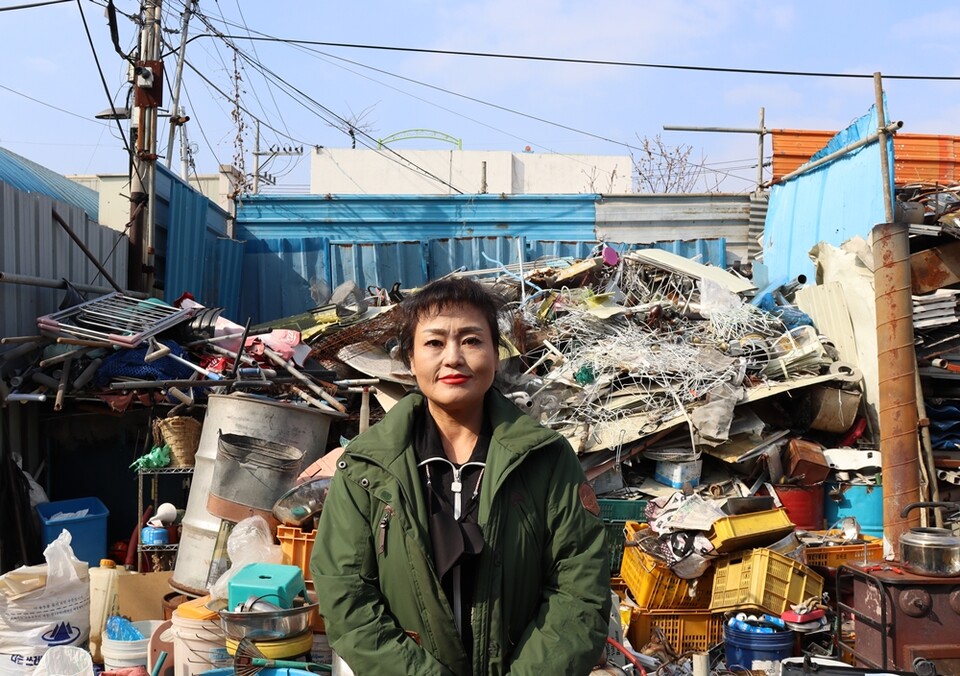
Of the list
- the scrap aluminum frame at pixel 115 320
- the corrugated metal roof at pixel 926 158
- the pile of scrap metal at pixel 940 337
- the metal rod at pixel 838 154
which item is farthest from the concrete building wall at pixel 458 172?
the pile of scrap metal at pixel 940 337

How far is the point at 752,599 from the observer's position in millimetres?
Result: 5812

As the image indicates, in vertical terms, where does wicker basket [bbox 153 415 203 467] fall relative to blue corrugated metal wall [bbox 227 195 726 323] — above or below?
below

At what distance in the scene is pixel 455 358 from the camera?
2494 mm

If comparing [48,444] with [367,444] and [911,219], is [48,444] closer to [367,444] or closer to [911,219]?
[367,444]

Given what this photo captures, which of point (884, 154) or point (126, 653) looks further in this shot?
point (884, 154)

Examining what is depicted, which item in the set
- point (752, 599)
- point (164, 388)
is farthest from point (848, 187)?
point (164, 388)

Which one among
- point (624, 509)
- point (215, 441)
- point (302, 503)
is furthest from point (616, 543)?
point (215, 441)

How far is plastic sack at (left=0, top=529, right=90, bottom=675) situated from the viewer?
5.12 meters

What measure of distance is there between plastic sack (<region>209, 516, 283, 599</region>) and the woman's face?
313cm

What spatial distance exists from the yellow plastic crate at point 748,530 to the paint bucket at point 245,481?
9.92 ft

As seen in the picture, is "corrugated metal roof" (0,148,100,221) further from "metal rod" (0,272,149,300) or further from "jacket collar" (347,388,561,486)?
"jacket collar" (347,388,561,486)

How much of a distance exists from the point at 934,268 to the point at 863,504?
2.74 meters

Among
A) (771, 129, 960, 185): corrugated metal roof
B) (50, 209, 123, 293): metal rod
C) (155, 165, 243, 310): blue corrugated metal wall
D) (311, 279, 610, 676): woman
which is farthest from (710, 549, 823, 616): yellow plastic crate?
(771, 129, 960, 185): corrugated metal roof

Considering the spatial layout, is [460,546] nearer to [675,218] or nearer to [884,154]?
[884,154]
